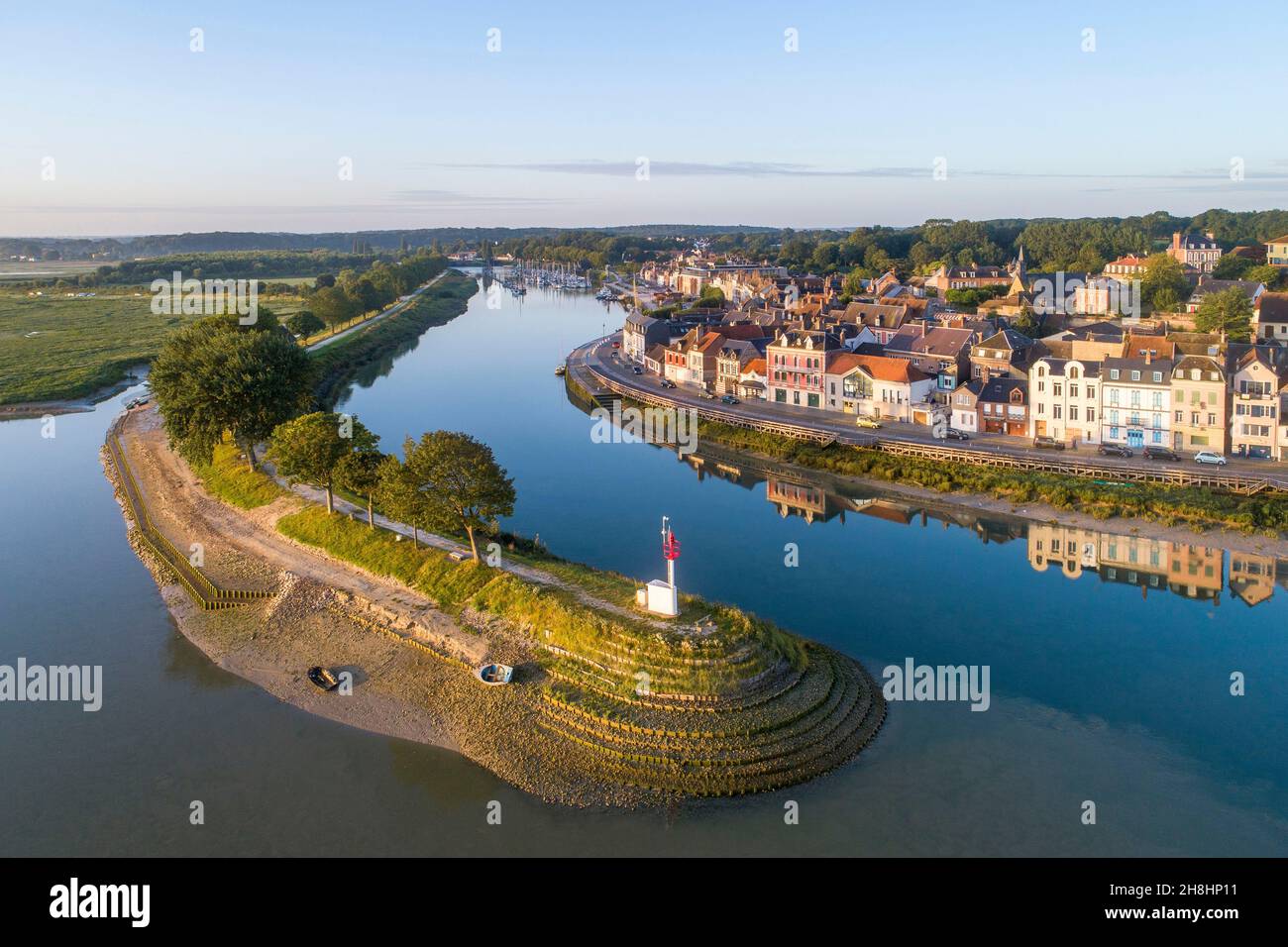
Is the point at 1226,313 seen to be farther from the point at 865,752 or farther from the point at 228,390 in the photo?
the point at 228,390

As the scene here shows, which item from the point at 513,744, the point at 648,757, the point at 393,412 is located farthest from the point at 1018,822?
the point at 393,412

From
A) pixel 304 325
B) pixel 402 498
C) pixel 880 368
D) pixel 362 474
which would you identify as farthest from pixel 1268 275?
pixel 304 325

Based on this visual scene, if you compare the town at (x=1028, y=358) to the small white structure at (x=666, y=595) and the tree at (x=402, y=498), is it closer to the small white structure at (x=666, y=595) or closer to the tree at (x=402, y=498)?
the small white structure at (x=666, y=595)

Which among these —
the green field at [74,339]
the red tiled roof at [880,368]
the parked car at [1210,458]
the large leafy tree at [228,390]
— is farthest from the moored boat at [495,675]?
the green field at [74,339]

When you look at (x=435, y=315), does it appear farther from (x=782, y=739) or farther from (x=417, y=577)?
(x=782, y=739)

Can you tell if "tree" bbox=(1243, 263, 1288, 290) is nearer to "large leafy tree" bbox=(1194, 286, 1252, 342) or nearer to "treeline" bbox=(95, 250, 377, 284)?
"large leafy tree" bbox=(1194, 286, 1252, 342)

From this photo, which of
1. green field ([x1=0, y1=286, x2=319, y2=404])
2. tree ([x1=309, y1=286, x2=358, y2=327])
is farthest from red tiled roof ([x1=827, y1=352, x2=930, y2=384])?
tree ([x1=309, y1=286, x2=358, y2=327])

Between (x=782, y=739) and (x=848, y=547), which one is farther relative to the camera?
(x=848, y=547)
